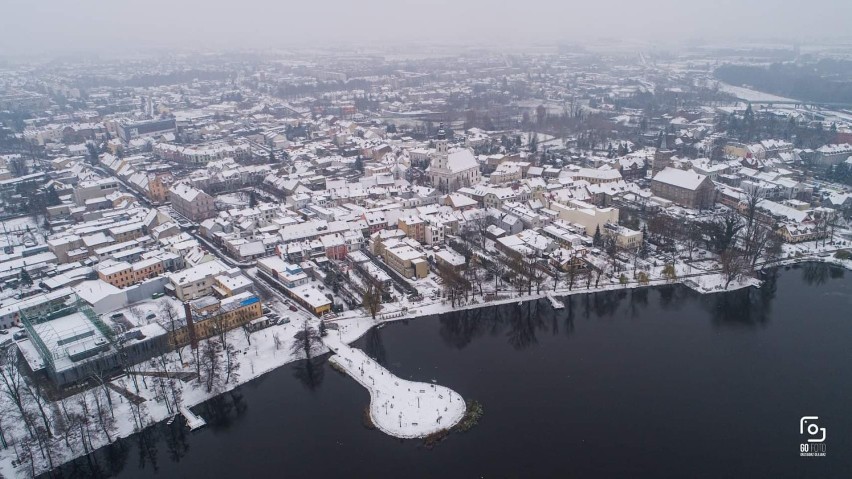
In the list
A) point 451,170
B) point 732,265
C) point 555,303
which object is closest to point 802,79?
point 451,170

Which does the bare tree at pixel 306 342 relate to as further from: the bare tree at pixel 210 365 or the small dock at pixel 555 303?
the small dock at pixel 555 303

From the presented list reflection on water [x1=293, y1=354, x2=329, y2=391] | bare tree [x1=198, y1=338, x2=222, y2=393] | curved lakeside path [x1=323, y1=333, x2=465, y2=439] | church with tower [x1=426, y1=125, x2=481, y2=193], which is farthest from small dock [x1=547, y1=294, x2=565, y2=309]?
church with tower [x1=426, y1=125, x2=481, y2=193]

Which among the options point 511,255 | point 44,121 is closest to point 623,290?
point 511,255

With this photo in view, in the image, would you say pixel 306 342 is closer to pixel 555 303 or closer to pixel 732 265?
pixel 555 303

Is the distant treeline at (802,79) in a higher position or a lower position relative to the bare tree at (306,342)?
higher

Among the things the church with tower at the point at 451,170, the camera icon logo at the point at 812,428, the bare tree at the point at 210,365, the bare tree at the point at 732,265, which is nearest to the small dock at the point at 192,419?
the bare tree at the point at 210,365

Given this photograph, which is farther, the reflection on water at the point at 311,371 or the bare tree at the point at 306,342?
the bare tree at the point at 306,342

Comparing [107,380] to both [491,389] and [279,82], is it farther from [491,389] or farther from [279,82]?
[279,82]
